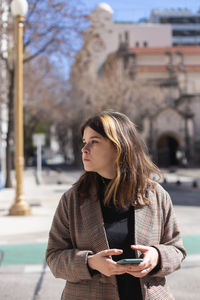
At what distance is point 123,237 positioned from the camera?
219 centimetres

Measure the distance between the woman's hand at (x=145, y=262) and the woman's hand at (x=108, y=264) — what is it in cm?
4

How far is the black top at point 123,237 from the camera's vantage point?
213 centimetres

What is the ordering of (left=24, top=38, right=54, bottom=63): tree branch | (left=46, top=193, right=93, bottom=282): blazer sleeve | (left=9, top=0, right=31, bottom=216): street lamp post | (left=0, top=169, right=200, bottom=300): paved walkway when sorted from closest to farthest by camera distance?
(left=46, top=193, right=93, bottom=282): blazer sleeve < (left=0, top=169, right=200, bottom=300): paved walkway < (left=9, top=0, right=31, bottom=216): street lamp post < (left=24, top=38, right=54, bottom=63): tree branch

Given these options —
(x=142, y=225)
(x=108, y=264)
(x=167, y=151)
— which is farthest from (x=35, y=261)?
(x=167, y=151)

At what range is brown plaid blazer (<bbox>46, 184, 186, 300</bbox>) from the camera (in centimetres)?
213

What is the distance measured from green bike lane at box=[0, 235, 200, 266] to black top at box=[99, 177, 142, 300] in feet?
17.1

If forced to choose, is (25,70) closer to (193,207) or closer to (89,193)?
(193,207)

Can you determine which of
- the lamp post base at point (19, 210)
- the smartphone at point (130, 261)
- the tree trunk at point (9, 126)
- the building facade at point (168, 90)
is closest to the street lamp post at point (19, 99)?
the lamp post base at point (19, 210)

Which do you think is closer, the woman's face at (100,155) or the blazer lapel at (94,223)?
the blazer lapel at (94,223)

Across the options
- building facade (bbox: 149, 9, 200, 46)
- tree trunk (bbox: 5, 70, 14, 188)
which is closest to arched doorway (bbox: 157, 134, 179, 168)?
tree trunk (bbox: 5, 70, 14, 188)

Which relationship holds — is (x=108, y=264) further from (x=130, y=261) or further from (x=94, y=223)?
(x=94, y=223)

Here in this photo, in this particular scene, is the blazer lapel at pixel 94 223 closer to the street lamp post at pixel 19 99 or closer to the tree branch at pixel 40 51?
the street lamp post at pixel 19 99

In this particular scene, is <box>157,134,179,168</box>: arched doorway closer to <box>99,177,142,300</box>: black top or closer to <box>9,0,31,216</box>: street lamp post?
<box>9,0,31,216</box>: street lamp post

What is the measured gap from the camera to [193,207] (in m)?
15.5
